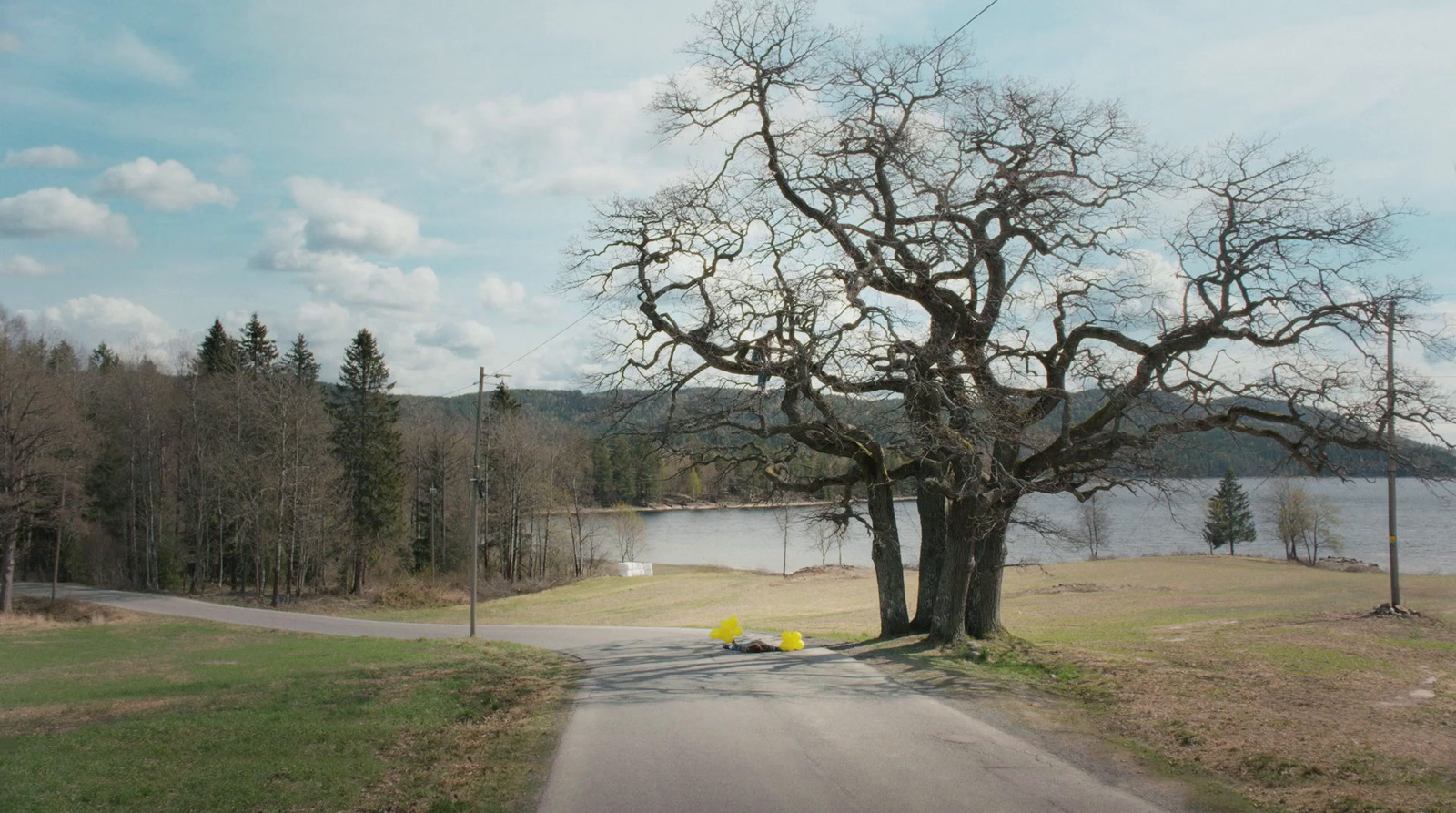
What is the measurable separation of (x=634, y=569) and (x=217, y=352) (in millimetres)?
28487

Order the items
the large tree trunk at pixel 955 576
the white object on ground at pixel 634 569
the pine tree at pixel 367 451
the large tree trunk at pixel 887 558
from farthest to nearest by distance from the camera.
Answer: the white object on ground at pixel 634 569, the pine tree at pixel 367 451, the large tree trunk at pixel 887 558, the large tree trunk at pixel 955 576

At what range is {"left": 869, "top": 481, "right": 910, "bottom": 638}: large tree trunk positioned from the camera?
1808 cm

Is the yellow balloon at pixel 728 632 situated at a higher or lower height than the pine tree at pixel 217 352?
lower

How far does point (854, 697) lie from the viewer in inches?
459

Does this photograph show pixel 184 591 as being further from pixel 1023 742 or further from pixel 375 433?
pixel 1023 742

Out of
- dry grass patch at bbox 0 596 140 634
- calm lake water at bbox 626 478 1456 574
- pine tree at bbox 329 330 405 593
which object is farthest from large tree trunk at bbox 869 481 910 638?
pine tree at bbox 329 330 405 593

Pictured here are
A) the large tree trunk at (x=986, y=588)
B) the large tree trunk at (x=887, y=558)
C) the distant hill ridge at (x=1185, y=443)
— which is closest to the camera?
the distant hill ridge at (x=1185, y=443)

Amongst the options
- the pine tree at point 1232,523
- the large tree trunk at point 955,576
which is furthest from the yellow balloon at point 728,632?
the pine tree at point 1232,523

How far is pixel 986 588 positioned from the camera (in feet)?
55.0

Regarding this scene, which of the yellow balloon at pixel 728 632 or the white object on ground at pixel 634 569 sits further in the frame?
the white object on ground at pixel 634 569

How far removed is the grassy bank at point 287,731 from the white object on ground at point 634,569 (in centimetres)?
3899

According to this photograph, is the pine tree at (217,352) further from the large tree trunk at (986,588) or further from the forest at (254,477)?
the large tree trunk at (986,588)

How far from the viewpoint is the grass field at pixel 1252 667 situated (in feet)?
26.0

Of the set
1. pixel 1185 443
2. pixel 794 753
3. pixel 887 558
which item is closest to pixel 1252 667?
pixel 1185 443
